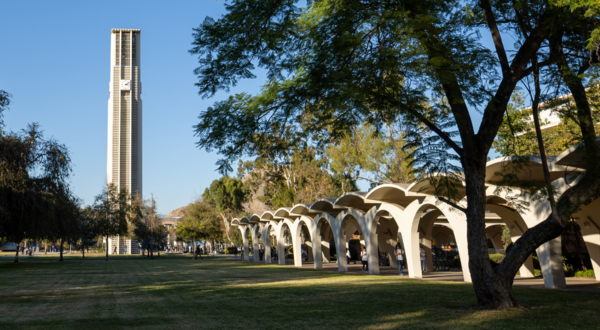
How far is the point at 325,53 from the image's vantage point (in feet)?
32.0

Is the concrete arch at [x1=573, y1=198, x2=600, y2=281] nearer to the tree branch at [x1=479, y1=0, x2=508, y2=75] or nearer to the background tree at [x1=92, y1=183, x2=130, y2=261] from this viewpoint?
the tree branch at [x1=479, y1=0, x2=508, y2=75]

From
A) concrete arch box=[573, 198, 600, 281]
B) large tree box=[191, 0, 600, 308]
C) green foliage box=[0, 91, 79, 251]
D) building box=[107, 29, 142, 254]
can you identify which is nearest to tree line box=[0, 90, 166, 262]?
green foliage box=[0, 91, 79, 251]

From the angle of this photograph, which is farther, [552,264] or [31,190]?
[31,190]

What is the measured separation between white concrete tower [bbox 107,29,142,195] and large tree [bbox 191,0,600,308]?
10260 centimetres

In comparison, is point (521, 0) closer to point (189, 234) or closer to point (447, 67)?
point (447, 67)

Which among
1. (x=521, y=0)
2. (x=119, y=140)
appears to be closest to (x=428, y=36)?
(x=521, y=0)

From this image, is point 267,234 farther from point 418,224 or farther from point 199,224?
point 199,224

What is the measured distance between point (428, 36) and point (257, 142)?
4.68 m

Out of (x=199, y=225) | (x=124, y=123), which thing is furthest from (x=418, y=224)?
(x=124, y=123)

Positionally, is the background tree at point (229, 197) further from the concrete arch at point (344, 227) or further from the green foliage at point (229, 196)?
the concrete arch at point (344, 227)

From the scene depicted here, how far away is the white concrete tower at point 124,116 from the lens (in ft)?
355

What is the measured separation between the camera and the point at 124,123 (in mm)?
110312

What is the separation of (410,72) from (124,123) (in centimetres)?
11060

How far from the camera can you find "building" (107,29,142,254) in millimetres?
107875
